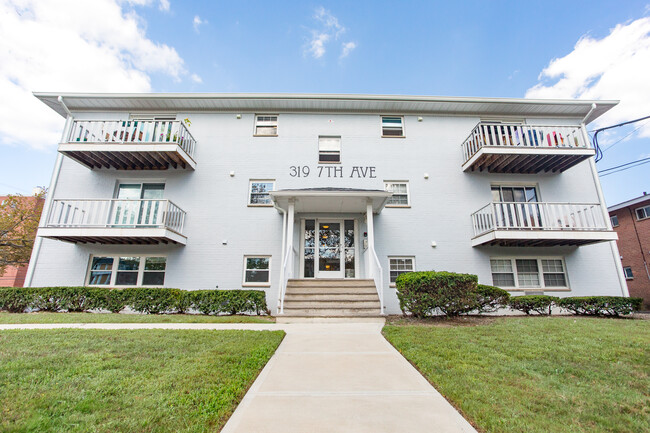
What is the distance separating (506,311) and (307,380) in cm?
864

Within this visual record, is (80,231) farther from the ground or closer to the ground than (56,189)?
closer to the ground

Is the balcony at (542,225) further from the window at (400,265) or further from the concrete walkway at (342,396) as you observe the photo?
the concrete walkway at (342,396)

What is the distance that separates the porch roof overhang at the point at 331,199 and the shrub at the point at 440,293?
118 inches

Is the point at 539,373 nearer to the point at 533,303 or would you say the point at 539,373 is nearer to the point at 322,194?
the point at 533,303

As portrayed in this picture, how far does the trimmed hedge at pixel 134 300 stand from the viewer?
8328 mm

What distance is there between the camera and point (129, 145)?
9.80 metres

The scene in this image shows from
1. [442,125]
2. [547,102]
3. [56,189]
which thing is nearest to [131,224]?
[56,189]

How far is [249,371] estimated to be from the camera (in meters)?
3.34

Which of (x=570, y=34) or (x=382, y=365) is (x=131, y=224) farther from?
(x=570, y=34)

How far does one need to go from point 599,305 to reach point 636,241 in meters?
10.6

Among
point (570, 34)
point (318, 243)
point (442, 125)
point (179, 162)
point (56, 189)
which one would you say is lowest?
point (318, 243)

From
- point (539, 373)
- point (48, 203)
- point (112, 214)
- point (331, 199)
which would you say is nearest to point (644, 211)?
point (331, 199)

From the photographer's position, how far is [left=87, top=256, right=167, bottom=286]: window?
32.8 feet

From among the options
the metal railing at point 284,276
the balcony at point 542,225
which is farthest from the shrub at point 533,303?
the metal railing at point 284,276
